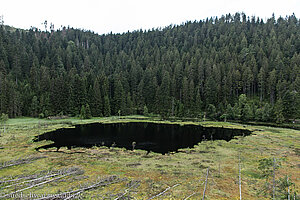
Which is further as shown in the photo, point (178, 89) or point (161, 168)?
point (178, 89)

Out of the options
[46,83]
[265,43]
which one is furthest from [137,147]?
[265,43]

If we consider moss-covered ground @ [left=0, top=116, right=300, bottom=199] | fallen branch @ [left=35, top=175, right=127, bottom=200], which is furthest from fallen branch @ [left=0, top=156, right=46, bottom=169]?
fallen branch @ [left=35, top=175, right=127, bottom=200]

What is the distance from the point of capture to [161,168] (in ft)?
113

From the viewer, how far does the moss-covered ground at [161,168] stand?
82.8 ft

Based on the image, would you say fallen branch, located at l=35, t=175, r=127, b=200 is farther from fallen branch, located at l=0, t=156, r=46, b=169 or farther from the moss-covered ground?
fallen branch, located at l=0, t=156, r=46, b=169

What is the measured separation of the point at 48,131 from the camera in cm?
6725

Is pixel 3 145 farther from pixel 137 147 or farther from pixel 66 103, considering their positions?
pixel 66 103

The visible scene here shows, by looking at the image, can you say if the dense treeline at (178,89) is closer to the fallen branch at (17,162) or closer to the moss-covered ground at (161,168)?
the moss-covered ground at (161,168)

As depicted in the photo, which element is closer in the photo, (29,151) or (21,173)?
(21,173)

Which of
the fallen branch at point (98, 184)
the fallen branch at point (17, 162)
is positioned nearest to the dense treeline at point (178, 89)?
the fallen branch at point (17, 162)

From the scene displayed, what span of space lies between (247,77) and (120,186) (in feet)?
368

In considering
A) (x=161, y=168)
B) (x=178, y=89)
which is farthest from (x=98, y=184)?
(x=178, y=89)

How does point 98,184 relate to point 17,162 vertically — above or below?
below

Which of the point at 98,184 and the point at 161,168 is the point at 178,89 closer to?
the point at 161,168
